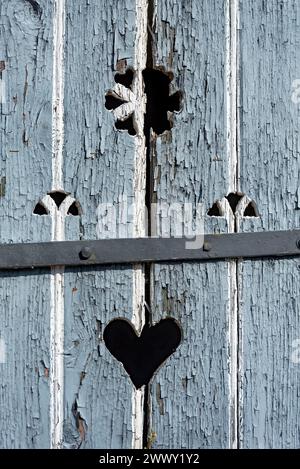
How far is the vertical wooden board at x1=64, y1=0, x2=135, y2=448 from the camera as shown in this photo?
3.94 ft

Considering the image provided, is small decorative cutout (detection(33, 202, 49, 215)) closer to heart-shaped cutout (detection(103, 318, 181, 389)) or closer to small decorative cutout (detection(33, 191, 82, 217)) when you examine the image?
small decorative cutout (detection(33, 191, 82, 217))

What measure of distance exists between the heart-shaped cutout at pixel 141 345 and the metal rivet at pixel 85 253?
0.11 metres

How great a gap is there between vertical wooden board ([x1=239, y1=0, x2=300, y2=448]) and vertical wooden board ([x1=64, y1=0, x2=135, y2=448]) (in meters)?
0.19

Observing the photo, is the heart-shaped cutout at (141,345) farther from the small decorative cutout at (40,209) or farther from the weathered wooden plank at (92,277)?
the small decorative cutout at (40,209)

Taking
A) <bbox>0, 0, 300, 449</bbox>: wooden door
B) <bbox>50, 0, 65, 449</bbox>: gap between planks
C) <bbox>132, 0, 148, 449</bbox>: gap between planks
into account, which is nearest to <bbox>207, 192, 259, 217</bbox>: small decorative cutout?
<bbox>0, 0, 300, 449</bbox>: wooden door

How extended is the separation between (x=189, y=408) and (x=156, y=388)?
0.20 ft

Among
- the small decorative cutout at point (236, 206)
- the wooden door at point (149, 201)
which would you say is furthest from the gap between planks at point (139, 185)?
the small decorative cutout at point (236, 206)

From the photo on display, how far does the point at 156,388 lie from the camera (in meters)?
1.21

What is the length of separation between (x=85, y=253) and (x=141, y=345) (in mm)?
178

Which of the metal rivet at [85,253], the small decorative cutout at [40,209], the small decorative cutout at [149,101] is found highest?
the small decorative cutout at [149,101]

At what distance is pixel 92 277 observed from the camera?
3.94ft

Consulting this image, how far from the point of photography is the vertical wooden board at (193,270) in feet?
3.98

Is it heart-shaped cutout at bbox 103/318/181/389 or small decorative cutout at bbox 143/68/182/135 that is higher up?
small decorative cutout at bbox 143/68/182/135

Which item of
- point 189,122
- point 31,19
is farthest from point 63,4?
point 189,122
